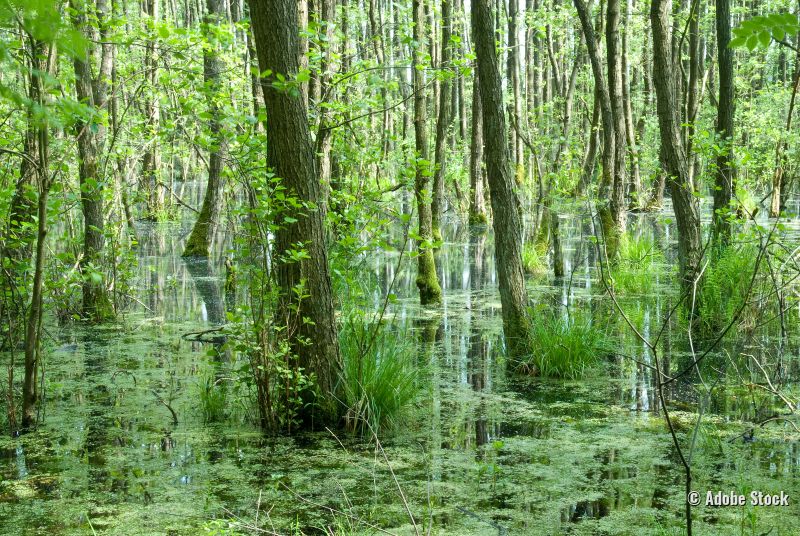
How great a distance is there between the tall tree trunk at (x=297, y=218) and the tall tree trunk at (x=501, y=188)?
76.5 inches

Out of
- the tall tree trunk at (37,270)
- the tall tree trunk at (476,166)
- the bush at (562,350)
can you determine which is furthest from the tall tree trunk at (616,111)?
the tall tree trunk at (37,270)

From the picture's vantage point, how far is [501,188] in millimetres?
6141

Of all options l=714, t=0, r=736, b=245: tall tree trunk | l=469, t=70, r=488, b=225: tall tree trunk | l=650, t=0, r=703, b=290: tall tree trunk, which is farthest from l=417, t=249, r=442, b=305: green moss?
l=469, t=70, r=488, b=225: tall tree trunk

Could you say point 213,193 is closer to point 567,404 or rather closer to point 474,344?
point 474,344

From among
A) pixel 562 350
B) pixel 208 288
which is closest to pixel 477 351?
pixel 562 350

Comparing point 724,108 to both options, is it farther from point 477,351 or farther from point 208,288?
point 208,288

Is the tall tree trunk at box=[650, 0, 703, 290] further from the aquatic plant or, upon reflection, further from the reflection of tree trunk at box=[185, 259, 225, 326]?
the reflection of tree trunk at box=[185, 259, 225, 326]

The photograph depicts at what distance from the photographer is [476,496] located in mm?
3688

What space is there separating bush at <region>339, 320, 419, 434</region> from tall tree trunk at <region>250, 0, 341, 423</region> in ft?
0.37

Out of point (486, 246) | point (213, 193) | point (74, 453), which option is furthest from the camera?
point (486, 246)

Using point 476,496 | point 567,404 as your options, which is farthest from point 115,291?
point 476,496

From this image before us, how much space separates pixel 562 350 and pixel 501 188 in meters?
1.37

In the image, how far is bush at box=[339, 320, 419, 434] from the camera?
4.64 meters

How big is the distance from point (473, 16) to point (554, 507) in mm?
4009
